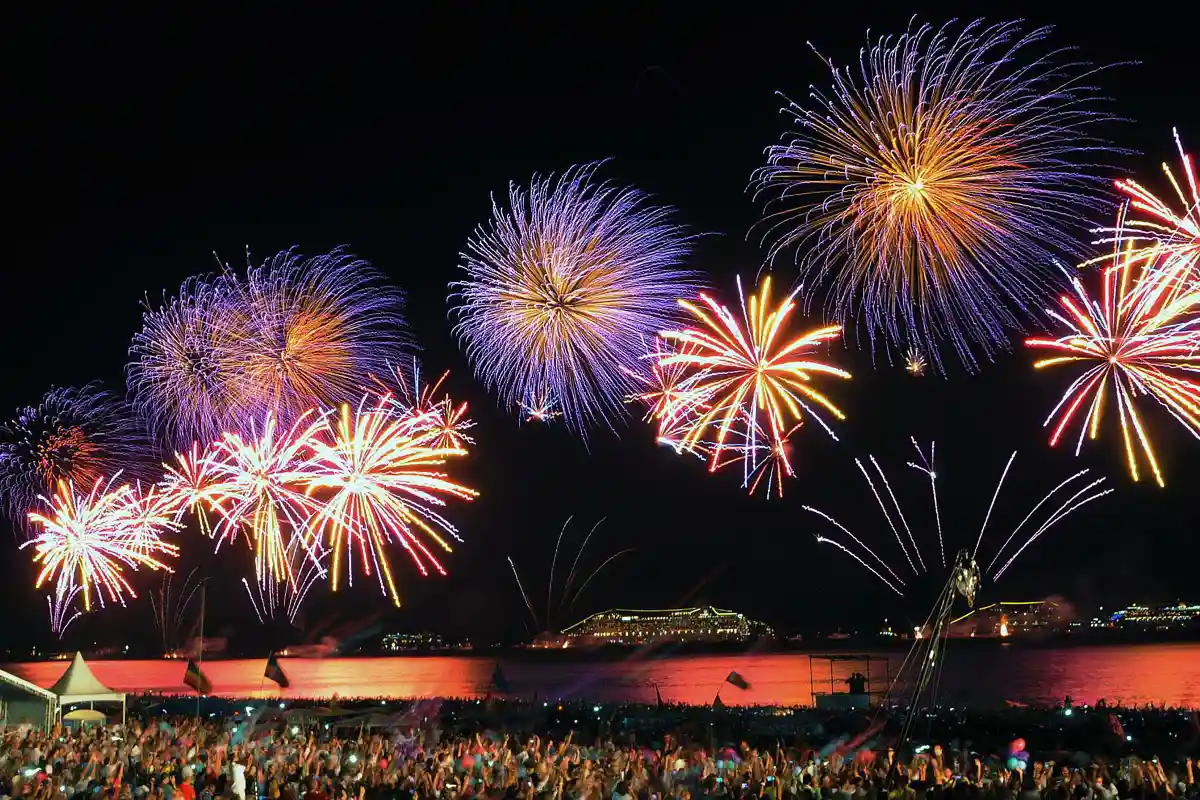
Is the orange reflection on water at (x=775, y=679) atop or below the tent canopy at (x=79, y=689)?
below

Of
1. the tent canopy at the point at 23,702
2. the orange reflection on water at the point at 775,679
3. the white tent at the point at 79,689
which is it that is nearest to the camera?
the tent canopy at the point at 23,702

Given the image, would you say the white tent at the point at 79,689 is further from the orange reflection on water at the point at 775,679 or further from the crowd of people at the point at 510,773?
the orange reflection on water at the point at 775,679

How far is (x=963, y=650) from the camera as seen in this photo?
497 feet

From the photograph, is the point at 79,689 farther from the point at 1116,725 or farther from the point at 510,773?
the point at 1116,725

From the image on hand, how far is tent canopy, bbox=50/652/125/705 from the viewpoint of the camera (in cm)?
2752

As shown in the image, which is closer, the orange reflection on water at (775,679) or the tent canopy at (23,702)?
the tent canopy at (23,702)

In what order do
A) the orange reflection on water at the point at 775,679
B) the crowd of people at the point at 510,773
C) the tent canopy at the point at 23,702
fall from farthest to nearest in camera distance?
the orange reflection on water at the point at 775,679 → the tent canopy at the point at 23,702 → the crowd of people at the point at 510,773

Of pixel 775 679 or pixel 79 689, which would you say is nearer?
pixel 79 689

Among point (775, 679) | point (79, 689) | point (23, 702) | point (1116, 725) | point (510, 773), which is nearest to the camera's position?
point (510, 773)

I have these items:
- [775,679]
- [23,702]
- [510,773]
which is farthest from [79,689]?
[775,679]

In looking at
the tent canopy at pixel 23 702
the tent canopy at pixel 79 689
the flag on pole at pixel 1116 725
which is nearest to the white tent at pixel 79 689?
the tent canopy at pixel 79 689

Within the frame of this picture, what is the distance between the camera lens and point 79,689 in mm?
27844

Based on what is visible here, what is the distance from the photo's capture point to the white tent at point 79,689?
2752 centimetres

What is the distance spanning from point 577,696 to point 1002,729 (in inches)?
2420
